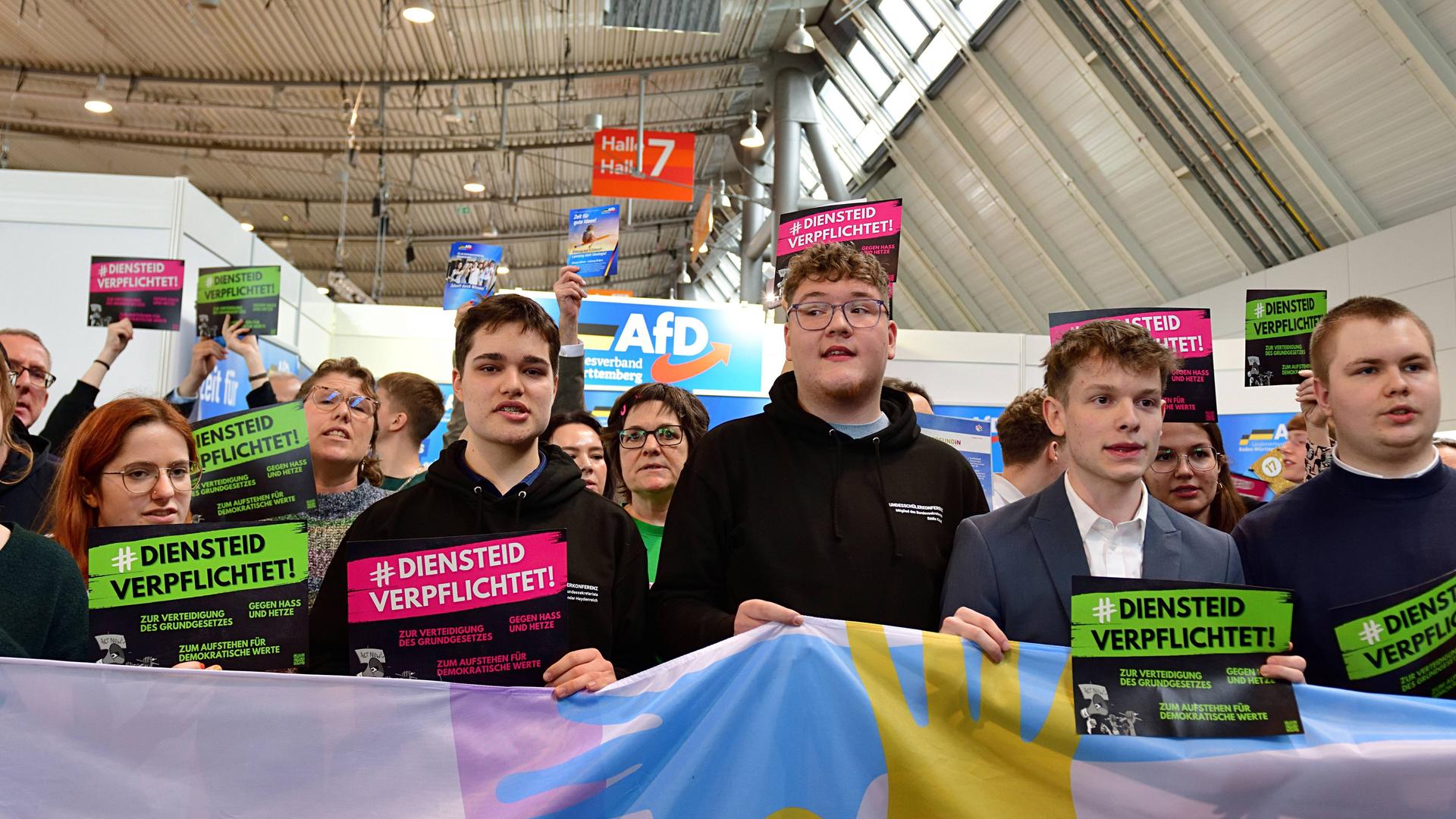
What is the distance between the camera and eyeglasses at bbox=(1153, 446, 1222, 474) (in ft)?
10.8

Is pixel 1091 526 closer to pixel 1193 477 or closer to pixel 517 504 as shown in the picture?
pixel 517 504

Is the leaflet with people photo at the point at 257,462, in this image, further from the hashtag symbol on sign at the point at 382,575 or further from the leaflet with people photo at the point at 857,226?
the leaflet with people photo at the point at 857,226

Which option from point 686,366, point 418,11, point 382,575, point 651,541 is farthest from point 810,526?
point 418,11

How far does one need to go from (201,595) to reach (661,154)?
425 inches

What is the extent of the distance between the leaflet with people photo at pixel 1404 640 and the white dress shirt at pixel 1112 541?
36cm

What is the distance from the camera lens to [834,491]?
2240 millimetres

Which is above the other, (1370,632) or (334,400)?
(334,400)

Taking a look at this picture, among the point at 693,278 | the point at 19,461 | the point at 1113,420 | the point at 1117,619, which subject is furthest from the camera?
the point at 693,278

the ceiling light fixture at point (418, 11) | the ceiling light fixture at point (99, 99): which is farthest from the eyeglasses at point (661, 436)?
the ceiling light fixture at point (99, 99)

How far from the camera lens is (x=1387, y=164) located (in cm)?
831

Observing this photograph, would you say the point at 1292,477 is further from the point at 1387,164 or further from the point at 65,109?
the point at 65,109

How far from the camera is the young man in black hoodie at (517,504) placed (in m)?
2.20

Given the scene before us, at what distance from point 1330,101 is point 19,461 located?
8546 millimetres

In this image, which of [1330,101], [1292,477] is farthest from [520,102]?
[1292,477]
